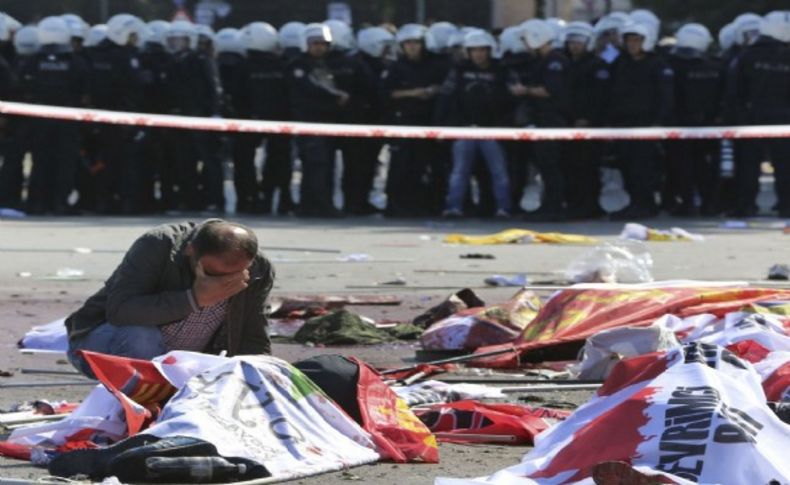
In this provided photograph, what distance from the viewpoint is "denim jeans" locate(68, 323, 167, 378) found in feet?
25.0

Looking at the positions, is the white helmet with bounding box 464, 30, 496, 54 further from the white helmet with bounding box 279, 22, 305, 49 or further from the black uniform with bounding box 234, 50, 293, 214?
the black uniform with bounding box 234, 50, 293, 214

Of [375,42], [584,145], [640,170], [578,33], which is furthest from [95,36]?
[640,170]

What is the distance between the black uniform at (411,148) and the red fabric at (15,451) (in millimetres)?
13342

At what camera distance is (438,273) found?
14.1m

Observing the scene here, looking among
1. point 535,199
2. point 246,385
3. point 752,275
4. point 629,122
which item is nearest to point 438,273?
point 752,275

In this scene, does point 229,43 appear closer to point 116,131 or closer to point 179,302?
point 116,131

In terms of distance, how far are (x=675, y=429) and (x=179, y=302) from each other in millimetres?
2267

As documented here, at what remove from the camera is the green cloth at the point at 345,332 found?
1030 centimetres

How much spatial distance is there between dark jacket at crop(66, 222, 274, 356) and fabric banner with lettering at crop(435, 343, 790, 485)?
4.90ft

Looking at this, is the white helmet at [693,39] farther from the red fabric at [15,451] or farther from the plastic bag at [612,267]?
the red fabric at [15,451]

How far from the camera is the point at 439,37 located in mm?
20656

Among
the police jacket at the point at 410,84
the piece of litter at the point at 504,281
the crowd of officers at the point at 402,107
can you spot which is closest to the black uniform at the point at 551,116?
the crowd of officers at the point at 402,107

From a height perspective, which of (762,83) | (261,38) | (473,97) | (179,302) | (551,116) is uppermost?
(179,302)

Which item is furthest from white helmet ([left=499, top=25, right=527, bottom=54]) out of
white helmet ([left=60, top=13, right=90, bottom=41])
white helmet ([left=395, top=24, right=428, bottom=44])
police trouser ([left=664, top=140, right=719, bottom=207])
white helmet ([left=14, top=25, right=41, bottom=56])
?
white helmet ([left=14, top=25, right=41, bottom=56])
